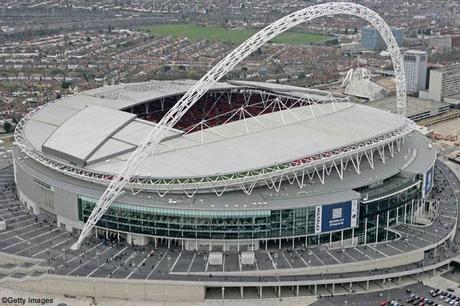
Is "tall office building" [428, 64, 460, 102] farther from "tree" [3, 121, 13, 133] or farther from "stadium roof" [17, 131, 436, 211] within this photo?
"tree" [3, 121, 13, 133]

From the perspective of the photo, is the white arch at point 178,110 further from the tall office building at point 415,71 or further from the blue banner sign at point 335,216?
the tall office building at point 415,71

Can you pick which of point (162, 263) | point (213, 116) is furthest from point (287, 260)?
point (213, 116)

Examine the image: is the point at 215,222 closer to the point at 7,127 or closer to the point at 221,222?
the point at 221,222

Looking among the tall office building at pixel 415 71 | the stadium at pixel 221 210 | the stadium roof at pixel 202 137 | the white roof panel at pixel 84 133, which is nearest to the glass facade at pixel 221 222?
the stadium at pixel 221 210

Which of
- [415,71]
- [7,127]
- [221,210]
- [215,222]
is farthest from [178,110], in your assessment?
[415,71]

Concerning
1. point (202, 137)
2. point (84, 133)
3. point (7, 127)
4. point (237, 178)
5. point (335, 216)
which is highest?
point (84, 133)

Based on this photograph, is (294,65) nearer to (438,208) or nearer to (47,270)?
(438,208)
